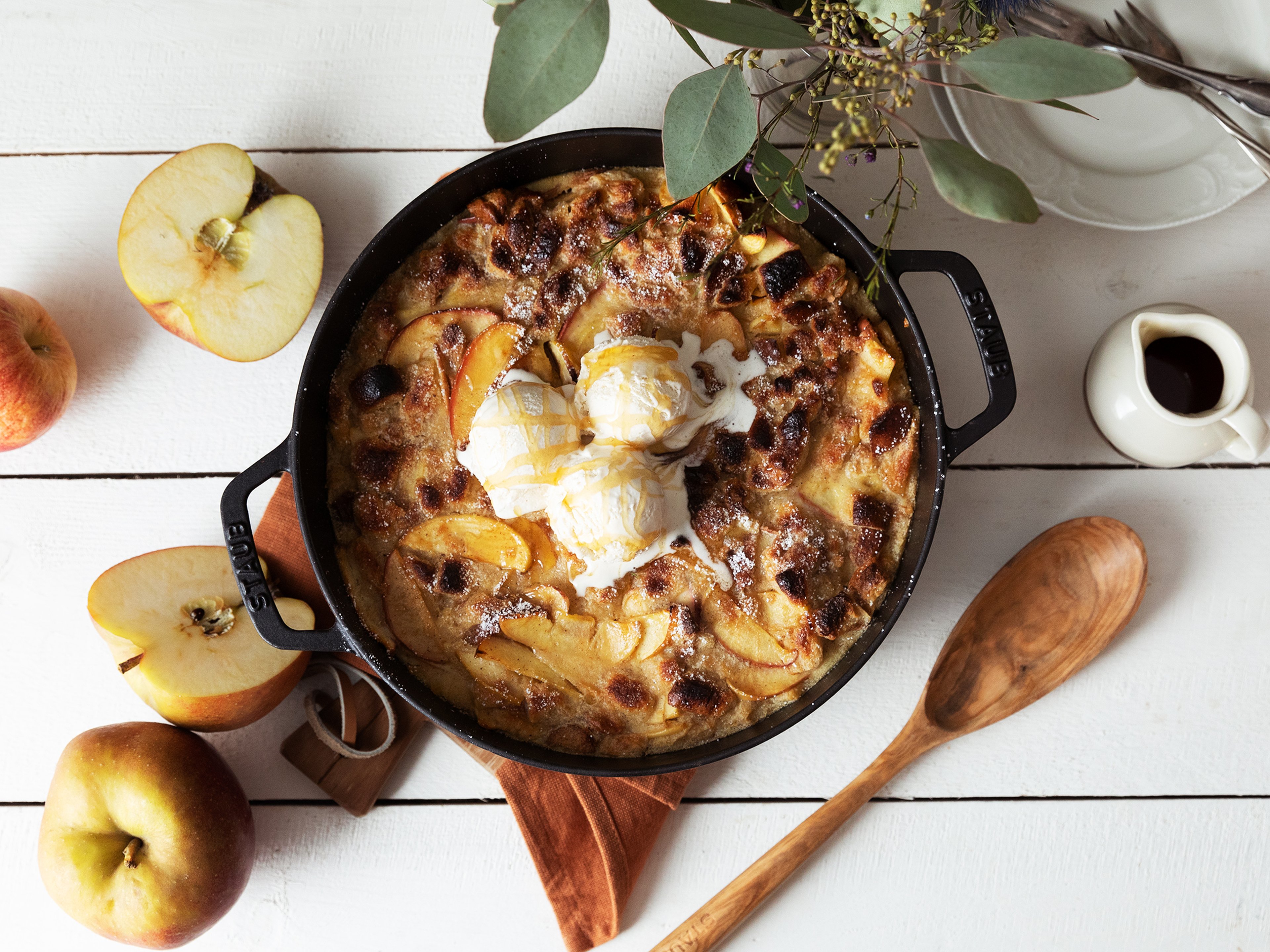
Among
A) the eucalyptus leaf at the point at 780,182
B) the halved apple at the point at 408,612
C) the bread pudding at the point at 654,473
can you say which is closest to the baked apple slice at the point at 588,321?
the bread pudding at the point at 654,473

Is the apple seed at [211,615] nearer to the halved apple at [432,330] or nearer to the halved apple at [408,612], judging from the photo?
the halved apple at [408,612]

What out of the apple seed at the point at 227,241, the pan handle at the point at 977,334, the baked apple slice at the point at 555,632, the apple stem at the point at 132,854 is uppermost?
the pan handle at the point at 977,334

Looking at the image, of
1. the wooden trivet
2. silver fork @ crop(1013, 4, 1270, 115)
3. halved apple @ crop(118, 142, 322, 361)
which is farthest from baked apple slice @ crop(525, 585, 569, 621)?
silver fork @ crop(1013, 4, 1270, 115)

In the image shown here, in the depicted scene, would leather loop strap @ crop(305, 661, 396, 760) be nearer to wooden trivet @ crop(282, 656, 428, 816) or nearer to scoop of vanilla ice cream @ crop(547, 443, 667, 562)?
wooden trivet @ crop(282, 656, 428, 816)

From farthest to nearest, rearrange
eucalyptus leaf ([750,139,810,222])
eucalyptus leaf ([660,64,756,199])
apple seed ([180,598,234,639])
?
1. apple seed ([180,598,234,639])
2. eucalyptus leaf ([750,139,810,222])
3. eucalyptus leaf ([660,64,756,199])

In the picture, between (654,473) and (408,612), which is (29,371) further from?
(654,473)

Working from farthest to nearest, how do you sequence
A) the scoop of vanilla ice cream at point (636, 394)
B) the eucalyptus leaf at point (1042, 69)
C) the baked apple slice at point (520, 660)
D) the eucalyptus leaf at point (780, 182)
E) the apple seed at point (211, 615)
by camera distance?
the apple seed at point (211, 615) → the baked apple slice at point (520, 660) → the scoop of vanilla ice cream at point (636, 394) → the eucalyptus leaf at point (780, 182) → the eucalyptus leaf at point (1042, 69)
